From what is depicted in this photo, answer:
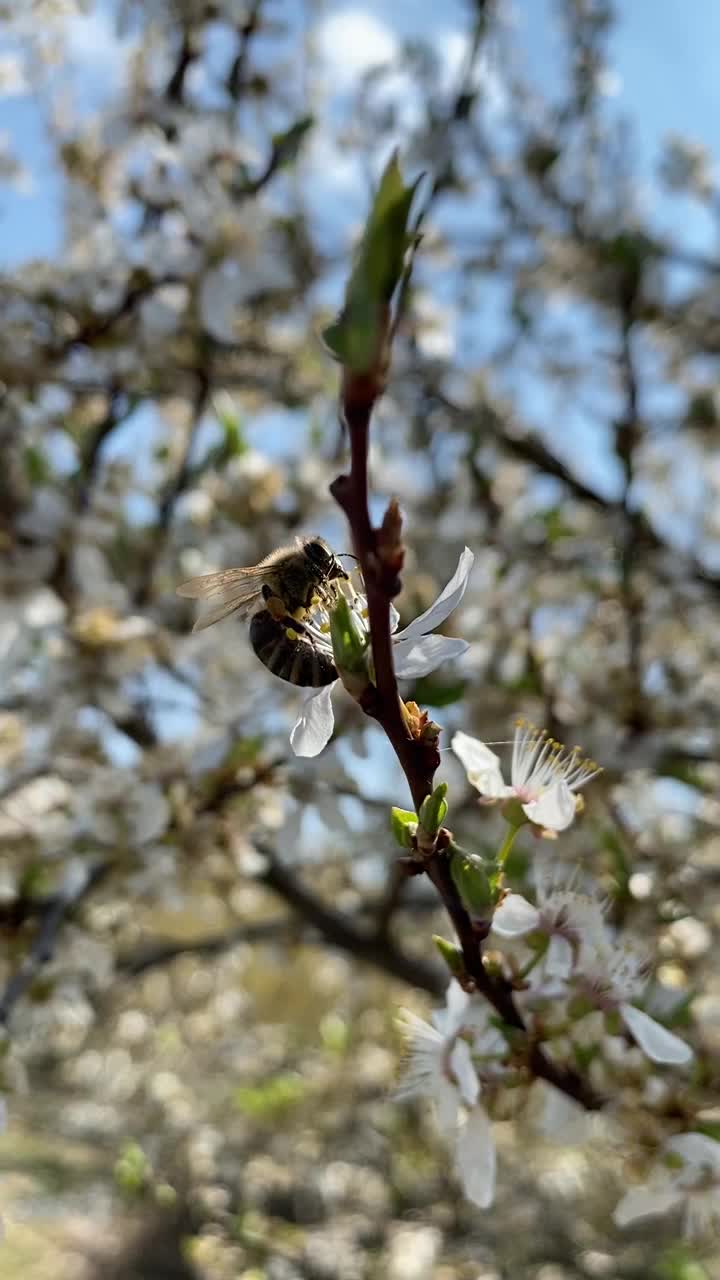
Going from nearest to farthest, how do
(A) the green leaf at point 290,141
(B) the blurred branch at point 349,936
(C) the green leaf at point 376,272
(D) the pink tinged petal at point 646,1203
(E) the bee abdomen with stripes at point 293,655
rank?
(C) the green leaf at point 376,272
(E) the bee abdomen with stripes at point 293,655
(D) the pink tinged petal at point 646,1203
(A) the green leaf at point 290,141
(B) the blurred branch at point 349,936

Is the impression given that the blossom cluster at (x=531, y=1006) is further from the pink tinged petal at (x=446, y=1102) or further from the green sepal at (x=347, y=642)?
the green sepal at (x=347, y=642)

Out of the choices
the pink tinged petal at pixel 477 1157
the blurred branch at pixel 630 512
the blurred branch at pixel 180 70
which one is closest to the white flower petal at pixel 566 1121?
the pink tinged petal at pixel 477 1157

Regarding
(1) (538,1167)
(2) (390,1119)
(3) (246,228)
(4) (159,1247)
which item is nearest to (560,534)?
(3) (246,228)

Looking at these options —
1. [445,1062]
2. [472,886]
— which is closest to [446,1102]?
[445,1062]

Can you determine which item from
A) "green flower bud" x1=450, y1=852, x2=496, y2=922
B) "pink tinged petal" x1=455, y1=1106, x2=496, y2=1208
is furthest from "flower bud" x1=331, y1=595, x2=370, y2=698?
"pink tinged petal" x1=455, y1=1106, x2=496, y2=1208

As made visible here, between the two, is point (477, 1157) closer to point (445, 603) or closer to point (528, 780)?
point (528, 780)

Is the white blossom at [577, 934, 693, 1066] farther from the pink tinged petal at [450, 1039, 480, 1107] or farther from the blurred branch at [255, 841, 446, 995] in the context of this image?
the blurred branch at [255, 841, 446, 995]

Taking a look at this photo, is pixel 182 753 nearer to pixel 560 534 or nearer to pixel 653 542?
pixel 560 534
